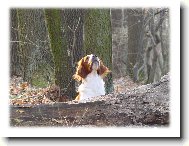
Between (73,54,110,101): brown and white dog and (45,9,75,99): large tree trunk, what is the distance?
7cm

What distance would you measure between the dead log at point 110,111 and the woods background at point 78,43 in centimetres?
11

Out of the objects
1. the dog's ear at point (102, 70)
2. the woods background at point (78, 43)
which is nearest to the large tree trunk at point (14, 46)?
the woods background at point (78, 43)

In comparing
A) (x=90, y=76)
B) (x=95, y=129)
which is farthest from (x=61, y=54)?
(x=95, y=129)

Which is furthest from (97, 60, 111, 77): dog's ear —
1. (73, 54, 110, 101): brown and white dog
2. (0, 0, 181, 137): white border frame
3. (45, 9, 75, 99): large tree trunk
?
(0, 0, 181, 137): white border frame

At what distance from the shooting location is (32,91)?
7.34 meters

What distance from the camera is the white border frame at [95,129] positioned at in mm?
7164

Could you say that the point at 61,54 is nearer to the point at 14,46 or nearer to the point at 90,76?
the point at 90,76

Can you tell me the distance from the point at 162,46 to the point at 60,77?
0.83 m

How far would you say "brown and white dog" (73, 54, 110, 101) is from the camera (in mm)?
7328

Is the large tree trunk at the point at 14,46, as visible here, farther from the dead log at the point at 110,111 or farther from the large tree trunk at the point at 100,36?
the large tree trunk at the point at 100,36

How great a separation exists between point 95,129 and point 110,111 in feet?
0.70
